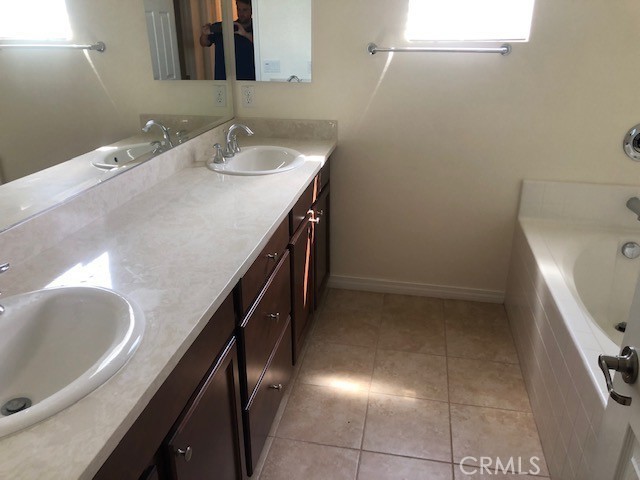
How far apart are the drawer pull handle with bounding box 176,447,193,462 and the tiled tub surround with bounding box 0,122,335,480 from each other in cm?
23

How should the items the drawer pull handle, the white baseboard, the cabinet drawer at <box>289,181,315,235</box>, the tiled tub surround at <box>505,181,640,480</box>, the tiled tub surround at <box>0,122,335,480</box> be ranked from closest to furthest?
the tiled tub surround at <box>0,122,335,480</box>
the drawer pull handle
the tiled tub surround at <box>505,181,640,480</box>
the cabinet drawer at <box>289,181,315,235</box>
the white baseboard

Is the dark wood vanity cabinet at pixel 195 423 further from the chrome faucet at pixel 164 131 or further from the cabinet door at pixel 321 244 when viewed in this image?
the cabinet door at pixel 321 244

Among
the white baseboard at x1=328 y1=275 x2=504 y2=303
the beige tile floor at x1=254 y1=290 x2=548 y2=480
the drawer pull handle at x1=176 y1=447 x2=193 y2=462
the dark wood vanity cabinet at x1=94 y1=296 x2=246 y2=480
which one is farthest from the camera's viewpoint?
the white baseboard at x1=328 y1=275 x2=504 y2=303

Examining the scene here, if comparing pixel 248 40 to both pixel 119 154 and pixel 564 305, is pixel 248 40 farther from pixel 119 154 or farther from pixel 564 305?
pixel 564 305

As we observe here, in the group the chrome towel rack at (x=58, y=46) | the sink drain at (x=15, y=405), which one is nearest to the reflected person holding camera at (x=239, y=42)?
the chrome towel rack at (x=58, y=46)

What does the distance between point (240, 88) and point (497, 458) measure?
6.70ft

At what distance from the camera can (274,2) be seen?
2473 millimetres

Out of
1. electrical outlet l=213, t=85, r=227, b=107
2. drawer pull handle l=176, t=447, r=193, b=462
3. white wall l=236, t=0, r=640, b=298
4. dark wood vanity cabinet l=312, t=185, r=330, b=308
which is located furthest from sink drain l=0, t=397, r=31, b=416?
white wall l=236, t=0, r=640, b=298

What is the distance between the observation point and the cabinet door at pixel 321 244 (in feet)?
7.86

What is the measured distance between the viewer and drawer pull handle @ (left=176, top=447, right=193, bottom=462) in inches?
41.8

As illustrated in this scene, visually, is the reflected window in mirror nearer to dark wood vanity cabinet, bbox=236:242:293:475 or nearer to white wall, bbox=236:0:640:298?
white wall, bbox=236:0:640:298

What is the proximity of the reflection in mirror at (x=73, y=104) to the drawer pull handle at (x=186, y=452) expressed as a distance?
690 mm

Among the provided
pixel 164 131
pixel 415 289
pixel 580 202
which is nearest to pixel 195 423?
pixel 164 131

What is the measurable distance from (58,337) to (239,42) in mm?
1928
